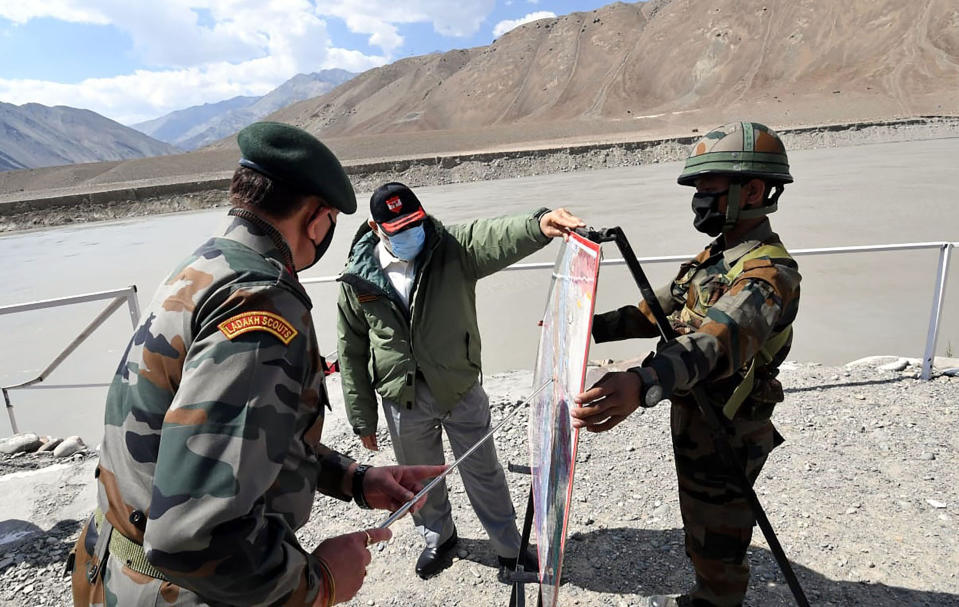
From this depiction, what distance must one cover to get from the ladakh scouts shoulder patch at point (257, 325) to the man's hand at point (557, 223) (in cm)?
127

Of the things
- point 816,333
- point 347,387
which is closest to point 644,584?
point 347,387

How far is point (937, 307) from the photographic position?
452 cm

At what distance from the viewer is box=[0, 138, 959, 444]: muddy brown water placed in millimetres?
7551

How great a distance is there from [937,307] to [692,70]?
68.0 m

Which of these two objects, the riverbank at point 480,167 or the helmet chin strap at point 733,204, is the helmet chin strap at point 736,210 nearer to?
the helmet chin strap at point 733,204

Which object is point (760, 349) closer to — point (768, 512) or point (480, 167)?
point (768, 512)

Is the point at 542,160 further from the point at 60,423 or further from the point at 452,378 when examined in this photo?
the point at 452,378

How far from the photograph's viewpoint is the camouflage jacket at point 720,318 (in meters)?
1.60

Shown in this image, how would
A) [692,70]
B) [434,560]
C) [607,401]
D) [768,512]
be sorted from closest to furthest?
[607,401] → [434,560] → [768,512] → [692,70]

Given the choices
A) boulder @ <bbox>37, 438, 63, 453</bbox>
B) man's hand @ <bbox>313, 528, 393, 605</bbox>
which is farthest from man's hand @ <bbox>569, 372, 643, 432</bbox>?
boulder @ <bbox>37, 438, 63, 453</bbox>

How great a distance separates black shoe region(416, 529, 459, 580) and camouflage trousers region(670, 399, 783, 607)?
143cm

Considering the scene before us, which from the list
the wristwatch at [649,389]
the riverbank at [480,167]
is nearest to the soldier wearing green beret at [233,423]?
the wristwatch at [649,389]

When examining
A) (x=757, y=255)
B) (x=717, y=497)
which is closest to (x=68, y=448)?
(x=717, y=497)

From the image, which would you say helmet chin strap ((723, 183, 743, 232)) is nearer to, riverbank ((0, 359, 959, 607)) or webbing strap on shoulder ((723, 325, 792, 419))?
webbing strap on shoulder ((723, 325, 792, 419))
